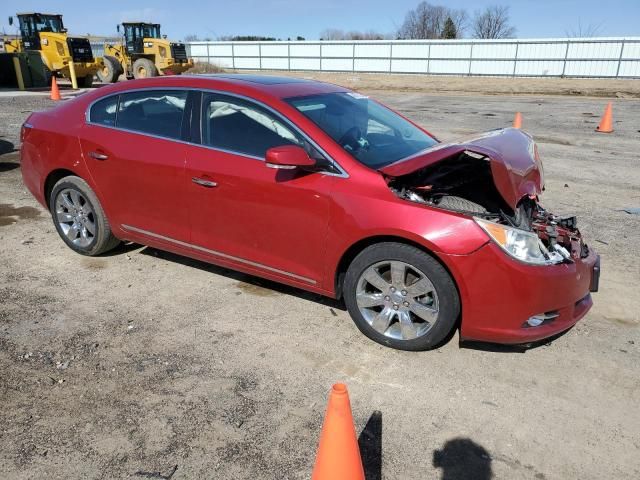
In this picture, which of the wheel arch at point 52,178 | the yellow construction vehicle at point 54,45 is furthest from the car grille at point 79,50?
the wheel arch at point 52,178

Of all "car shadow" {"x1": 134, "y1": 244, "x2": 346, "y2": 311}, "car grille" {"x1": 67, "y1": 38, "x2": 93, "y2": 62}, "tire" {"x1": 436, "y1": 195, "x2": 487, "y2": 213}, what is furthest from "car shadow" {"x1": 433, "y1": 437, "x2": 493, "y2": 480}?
"car grille" {"x1": 67, "y1": 38, "x2": 93, "y2": 62}

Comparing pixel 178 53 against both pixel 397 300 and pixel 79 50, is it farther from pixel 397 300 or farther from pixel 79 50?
pixel 397 300

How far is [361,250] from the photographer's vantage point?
3.54 m

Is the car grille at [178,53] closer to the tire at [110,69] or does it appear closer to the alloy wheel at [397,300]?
the tire at [110,69]

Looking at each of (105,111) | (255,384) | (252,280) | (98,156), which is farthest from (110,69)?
(255,384)

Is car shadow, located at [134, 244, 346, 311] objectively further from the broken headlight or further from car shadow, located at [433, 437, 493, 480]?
car shadow, located at [433, 437, 493, 480]

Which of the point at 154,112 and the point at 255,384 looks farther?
the point at 154,112

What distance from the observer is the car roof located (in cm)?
395

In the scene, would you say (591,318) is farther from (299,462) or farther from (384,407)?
(299,462)

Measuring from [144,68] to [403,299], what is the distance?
26.1 metres

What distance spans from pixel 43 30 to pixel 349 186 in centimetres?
2596

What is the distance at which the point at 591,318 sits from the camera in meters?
4.00

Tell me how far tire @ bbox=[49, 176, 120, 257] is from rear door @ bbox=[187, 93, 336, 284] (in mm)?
1165

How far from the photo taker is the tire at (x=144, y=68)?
2605 centimetres
